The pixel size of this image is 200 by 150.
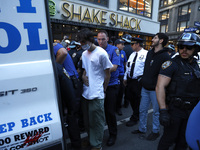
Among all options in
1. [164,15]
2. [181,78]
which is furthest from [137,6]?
[164,15]

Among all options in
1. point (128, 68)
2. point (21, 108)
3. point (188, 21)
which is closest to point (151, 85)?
point (128, 68)

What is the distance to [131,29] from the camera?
1283 cm

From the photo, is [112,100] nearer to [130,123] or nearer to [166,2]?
[130,123]

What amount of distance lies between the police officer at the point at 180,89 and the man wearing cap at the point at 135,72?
1398mm

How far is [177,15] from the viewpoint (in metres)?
28.8

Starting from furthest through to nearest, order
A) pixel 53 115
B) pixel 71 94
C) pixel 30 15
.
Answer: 1. pixel 71 94
2. pixel 53 115
3. pixel 30 15

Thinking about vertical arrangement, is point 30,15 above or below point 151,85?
above

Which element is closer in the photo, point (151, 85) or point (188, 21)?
point (151, 85)

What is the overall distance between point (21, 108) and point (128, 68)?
2.83 meters

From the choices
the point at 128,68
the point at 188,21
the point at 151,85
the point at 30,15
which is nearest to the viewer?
the point at 30,15

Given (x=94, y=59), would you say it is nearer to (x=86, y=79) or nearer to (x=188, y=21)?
(x=86, y=79)

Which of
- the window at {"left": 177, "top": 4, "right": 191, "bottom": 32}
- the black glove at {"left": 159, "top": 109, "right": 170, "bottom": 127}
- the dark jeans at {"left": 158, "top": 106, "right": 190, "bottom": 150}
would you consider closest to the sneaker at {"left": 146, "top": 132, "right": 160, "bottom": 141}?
the dark jeans at {"left": 158, "top": 106, "right": 190, "bottom": 150}

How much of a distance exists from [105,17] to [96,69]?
Result: 962 cm

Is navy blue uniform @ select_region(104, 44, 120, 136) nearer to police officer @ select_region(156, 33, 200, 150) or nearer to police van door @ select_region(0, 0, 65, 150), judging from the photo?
police officer @ select_region(156, 33, 200, 150)
